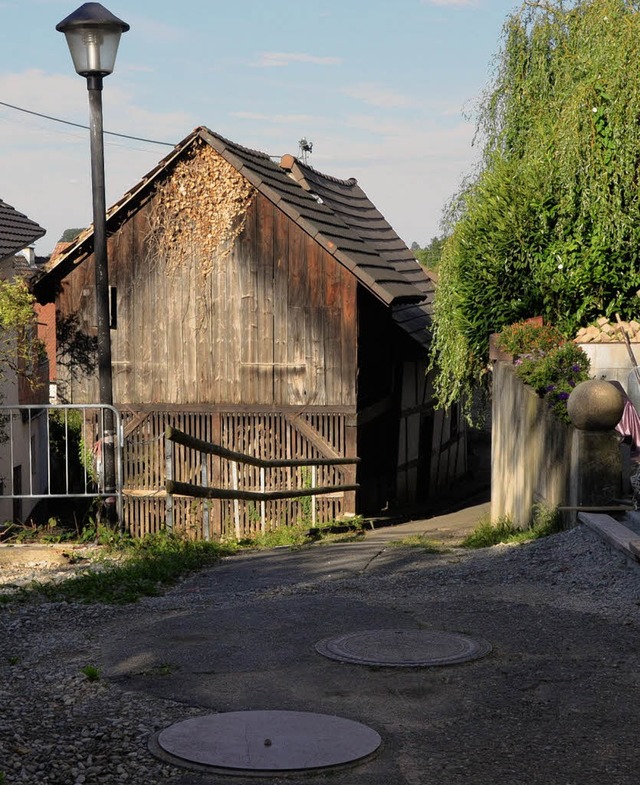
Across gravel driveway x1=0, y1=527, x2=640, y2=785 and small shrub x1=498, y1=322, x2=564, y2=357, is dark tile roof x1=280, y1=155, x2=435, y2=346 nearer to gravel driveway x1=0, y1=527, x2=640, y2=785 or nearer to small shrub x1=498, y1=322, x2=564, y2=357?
small shrub x1=498, y1=322, x2=564, y2=357

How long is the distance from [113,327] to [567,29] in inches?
346

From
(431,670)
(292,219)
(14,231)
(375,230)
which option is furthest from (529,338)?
(14,231)

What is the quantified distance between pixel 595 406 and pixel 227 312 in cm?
1046

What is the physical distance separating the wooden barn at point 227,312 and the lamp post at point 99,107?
25.6 ft

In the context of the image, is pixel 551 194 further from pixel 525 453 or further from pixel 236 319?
pixel 236 319

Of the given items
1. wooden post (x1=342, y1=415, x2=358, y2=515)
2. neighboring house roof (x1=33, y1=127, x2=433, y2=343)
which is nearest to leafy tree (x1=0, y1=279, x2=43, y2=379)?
neighboring house roof (x1=33, y1=127, x2=433, y2=343)

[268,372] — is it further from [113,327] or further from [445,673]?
[445,673]

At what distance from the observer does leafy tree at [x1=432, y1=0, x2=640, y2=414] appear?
51.8ft

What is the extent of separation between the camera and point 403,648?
664cm

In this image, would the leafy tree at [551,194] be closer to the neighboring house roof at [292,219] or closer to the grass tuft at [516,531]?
the neighboring house roof at [292,219]

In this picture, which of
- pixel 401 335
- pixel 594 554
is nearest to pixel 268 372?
pixel 401 335

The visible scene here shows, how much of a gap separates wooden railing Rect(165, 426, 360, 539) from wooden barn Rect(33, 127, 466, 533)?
0.47 metres

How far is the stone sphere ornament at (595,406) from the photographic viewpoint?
10.0 meters

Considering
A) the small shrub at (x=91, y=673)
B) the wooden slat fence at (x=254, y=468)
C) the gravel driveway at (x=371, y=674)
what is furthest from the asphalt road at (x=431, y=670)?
the wooden slat fence at (x=254, y=468)
